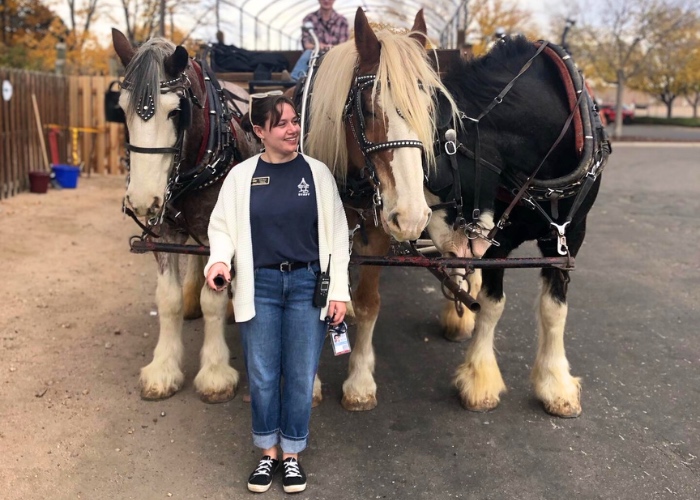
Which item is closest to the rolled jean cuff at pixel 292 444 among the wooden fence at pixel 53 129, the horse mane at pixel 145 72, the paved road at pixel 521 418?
the paved road at pixel 521 418

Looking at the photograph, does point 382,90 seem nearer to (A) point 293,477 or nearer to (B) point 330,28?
(A) point 293,477

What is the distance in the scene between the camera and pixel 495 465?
281 centimetres

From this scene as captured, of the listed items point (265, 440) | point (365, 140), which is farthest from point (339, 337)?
point (365, 140)

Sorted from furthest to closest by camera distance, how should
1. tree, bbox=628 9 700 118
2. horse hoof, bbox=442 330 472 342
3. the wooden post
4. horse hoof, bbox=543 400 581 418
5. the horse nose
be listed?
tree, bbox=628 9 700 118 → the wooden post → horse hoof, bbox=442 330 472 342 → horse hoof, bbox=543 400 581 418 → the horse nose

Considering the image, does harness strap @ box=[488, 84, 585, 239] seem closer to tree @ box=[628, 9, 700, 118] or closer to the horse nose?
the horse nose

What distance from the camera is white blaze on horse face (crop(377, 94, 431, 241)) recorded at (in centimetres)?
226

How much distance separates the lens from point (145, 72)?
2.70 m

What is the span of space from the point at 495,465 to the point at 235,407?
1.46 meters

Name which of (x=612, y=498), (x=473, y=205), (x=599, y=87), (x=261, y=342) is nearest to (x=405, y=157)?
(x=473, y=205)

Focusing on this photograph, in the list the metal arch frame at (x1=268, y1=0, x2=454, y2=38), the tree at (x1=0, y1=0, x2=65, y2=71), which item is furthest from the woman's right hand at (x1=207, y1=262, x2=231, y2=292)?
the tree at (x1=0, y1=0, x2=65, y2=71)

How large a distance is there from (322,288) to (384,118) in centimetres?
74

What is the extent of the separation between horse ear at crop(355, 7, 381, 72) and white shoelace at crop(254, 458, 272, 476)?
178 cm

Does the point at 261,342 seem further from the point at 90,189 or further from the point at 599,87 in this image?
the point at 599,87

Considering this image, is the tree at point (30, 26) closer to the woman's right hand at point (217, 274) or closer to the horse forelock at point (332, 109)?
the horse forelock at point (332, 109)
